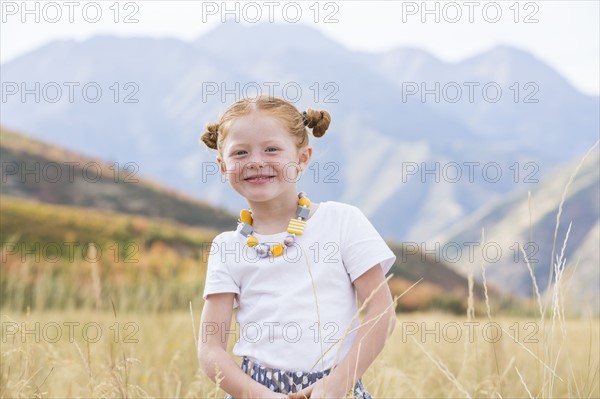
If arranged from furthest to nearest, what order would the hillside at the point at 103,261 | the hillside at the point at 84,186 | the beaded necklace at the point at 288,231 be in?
the hillside at the point at 84,186, the hillside at the point at 103,261, the beaded necklace at the point at 288,231

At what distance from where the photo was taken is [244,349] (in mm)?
2488

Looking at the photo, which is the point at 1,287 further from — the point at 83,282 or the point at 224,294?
the point at 224,294

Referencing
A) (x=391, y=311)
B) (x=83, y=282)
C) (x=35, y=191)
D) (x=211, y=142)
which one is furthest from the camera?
(x=35, y=191)

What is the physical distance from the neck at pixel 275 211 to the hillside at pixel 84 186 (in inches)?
550

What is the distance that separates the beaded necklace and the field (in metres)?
0.41

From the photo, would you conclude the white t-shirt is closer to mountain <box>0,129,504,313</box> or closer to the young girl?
the young girl

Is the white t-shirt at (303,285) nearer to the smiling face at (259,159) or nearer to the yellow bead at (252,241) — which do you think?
the yellow bead at (252,241)

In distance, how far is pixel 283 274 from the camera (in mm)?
2455

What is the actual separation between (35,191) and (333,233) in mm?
16393

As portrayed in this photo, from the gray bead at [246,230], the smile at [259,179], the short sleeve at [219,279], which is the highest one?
the smile at [259,179]

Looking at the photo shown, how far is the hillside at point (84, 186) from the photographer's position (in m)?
17.6

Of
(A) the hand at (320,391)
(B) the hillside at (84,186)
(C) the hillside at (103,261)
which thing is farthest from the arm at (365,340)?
(B) the hillside at (84,186)

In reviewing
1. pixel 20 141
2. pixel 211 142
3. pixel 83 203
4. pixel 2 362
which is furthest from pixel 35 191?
pixel 211 142

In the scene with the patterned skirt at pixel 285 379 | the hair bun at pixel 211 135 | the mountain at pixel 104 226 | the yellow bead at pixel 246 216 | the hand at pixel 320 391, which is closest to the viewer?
the hand at pixel 320 391
